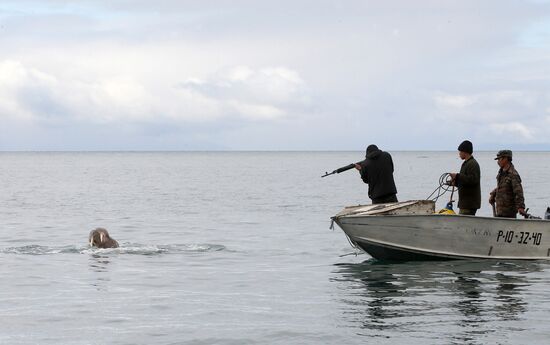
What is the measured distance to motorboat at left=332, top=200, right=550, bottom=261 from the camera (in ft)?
56.2

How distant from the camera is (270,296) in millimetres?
14953

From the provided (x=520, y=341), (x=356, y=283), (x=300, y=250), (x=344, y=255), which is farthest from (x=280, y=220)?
(x=520, y=341)

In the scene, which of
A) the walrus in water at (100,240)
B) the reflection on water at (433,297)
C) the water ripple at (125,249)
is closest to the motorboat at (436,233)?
the reflection on water at (433,297)

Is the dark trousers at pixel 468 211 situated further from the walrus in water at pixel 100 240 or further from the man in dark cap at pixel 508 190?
the walrus in water at pixel 100 240

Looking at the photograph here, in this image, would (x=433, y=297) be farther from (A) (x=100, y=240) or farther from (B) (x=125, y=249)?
(A) (x=100, y=240)

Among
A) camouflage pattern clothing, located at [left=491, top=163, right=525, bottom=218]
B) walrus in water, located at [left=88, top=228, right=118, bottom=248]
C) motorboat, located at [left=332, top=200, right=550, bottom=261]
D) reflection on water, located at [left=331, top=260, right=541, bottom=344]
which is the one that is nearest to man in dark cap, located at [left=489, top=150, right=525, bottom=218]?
camouflage pattern clothing, located at [left=491, top=163, right=525, bottom=218]

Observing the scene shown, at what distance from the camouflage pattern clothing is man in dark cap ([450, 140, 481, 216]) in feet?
1.43

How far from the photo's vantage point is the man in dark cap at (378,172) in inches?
694

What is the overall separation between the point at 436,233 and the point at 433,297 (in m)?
2.96

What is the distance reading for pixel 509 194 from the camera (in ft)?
56.7

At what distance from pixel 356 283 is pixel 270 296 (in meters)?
1.96

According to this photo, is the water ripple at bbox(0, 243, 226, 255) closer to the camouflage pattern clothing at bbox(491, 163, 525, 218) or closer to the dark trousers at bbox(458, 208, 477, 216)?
the dark trousers at bbox(458, 208, 477, 216)

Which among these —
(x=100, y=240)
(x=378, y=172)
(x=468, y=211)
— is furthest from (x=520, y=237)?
(x=100, y=240)

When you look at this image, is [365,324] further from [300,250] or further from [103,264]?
[300,250]
